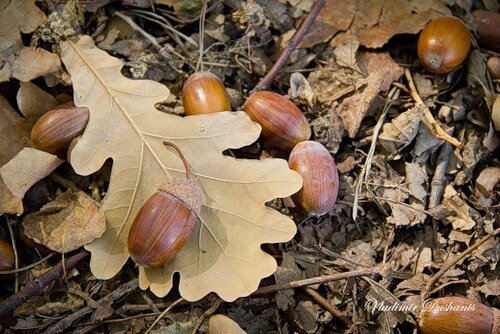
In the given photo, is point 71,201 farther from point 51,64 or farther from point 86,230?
point 51,64

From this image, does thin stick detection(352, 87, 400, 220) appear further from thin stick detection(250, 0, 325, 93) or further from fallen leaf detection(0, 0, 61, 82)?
fallen leaf detection(0, 0, 61, 82)

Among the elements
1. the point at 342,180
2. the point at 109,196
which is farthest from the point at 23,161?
the point at 342,180

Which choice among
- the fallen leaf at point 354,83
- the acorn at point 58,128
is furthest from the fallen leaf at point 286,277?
the acorn at point 58,128

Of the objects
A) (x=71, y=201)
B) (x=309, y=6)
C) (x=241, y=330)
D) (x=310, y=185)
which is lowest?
(x=241, y=330)

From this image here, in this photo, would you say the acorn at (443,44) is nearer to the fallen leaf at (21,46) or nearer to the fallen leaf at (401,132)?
the fallen leaf at (401,132)

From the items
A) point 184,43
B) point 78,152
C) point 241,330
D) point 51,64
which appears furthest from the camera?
point 184,43

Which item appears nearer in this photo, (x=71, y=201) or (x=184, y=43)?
(x=71, y=201)

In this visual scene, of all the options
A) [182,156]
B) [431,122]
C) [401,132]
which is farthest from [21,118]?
[431,122]
